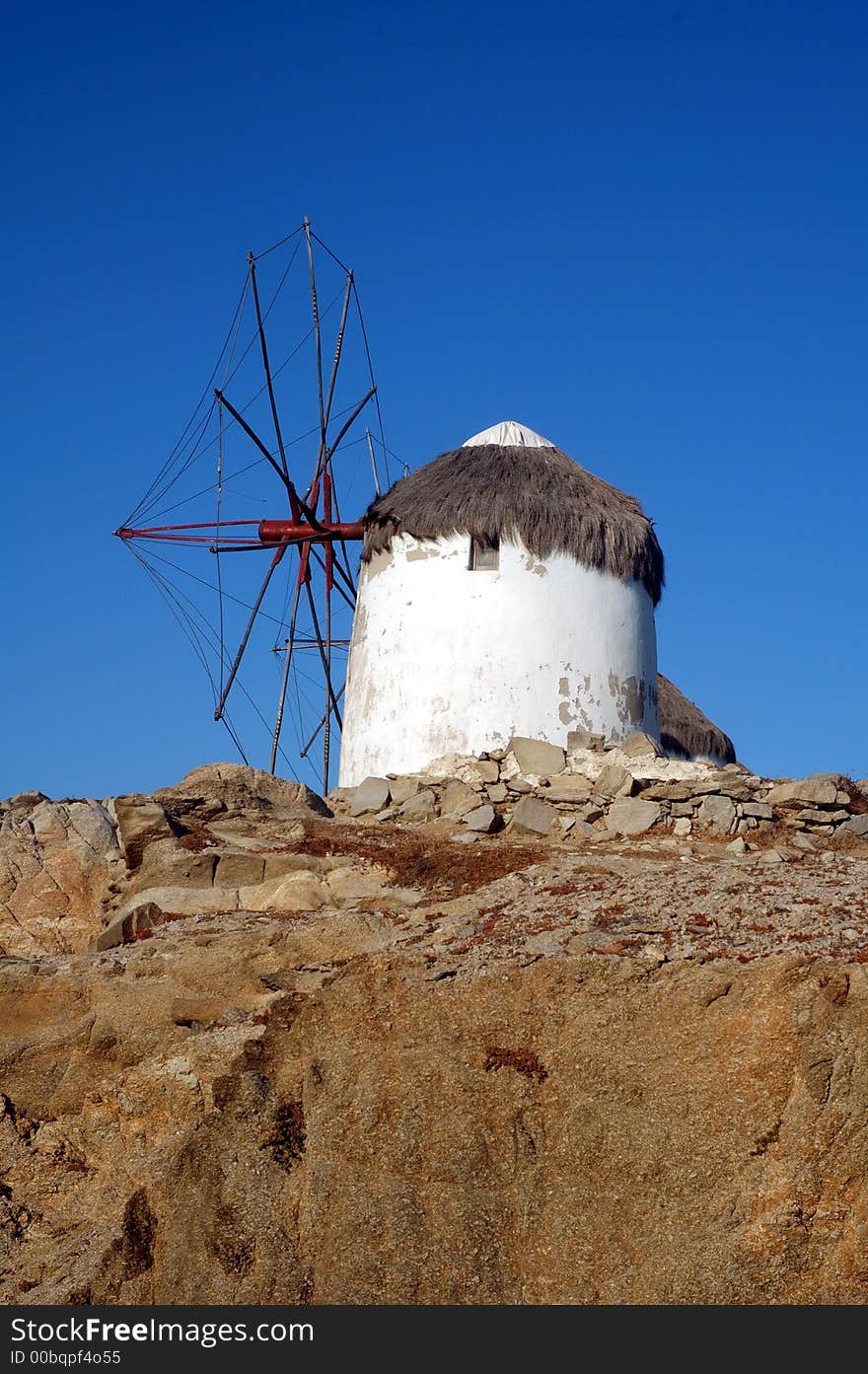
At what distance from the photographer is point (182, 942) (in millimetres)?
12328

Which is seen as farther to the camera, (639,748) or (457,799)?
(639,748)

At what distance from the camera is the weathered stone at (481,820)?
55.8 feet

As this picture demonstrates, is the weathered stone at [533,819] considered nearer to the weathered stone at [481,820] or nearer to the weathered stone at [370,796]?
the weathered stone at [481,820]

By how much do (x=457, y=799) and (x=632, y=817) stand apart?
2479 mm

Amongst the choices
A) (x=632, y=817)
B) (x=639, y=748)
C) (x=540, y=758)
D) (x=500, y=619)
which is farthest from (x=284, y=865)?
(x=500, y=619)

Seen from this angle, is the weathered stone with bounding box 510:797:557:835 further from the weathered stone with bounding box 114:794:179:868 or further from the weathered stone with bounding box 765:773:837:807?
the weathered stone with bounding box 114:794:179:868

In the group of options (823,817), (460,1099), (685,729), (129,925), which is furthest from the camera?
(685,729)

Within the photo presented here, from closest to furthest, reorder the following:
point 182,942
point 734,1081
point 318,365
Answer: point 734,1081
point 182,942
point 318,365

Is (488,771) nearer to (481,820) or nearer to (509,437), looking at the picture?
(481,820)

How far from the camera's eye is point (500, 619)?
19.7 m

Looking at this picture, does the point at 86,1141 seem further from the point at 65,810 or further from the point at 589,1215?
the point at 65,810

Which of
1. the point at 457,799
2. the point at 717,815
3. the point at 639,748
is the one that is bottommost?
the point at 717,815

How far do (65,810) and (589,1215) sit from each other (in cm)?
933

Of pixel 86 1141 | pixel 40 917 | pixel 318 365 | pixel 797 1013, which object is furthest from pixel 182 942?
pixel 318 365
